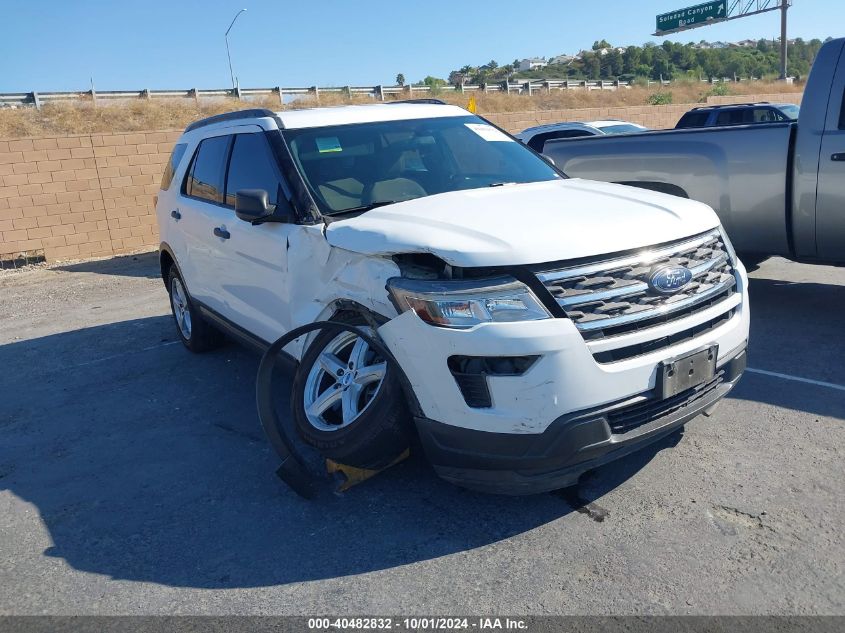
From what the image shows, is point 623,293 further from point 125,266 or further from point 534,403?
point 125,266

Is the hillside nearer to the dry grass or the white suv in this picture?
the dry grass

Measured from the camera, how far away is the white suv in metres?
3.20

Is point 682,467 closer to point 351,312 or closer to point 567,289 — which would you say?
point 567,289

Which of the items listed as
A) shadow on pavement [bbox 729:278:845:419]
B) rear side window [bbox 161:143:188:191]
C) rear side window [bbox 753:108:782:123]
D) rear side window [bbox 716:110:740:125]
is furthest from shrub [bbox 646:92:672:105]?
rear side window [bbox 161:143:188:191]

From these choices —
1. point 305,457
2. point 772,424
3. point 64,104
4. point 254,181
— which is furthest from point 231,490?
A: point 64,104

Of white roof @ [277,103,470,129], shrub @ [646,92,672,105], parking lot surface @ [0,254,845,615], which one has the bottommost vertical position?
parking lot surface @ [0,254,845,615]

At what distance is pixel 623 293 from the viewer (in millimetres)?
3309

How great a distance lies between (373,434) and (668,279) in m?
1.50

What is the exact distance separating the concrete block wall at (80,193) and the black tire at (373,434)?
11724 mm

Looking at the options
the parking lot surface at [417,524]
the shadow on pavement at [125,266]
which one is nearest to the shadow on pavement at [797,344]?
the parking lot surface at [417,524]

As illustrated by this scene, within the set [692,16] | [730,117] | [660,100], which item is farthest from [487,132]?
[692,16]

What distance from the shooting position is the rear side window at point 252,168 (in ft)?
15.2

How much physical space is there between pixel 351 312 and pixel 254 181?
1471mm

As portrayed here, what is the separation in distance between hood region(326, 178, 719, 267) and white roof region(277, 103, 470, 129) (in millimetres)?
967
